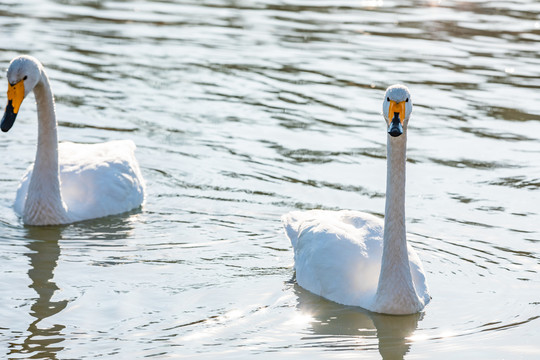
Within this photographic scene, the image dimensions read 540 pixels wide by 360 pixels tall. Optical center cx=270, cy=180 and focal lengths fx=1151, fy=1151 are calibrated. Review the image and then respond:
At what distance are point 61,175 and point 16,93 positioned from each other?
49.6 inches

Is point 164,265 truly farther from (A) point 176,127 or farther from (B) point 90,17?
(B) point 90,17

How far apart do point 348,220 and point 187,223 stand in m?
1.93

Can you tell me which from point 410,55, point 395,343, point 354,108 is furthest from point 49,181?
point 410,55

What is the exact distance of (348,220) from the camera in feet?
29.6

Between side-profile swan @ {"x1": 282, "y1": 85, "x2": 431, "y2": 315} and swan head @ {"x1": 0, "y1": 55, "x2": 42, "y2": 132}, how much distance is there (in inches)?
105

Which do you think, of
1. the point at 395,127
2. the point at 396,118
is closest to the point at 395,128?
the point at 395,127

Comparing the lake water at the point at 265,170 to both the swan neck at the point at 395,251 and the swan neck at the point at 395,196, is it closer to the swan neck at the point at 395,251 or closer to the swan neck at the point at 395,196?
the swan neck at the point at 395,251

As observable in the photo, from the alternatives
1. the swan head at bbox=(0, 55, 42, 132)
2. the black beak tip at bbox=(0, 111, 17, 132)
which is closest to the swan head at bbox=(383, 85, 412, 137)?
the black beak tip at bbox=(0, 111, 17, 132)

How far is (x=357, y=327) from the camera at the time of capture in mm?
8000

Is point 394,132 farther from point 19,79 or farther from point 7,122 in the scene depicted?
point 19,79

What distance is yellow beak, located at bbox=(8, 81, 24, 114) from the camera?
990 cm

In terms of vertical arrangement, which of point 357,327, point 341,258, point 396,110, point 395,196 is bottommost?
point 357,327

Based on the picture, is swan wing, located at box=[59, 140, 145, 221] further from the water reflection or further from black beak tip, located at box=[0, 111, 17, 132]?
black beak tip, located at box=[0, 111, 17, 132]

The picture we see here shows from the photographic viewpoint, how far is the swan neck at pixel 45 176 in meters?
10.3
